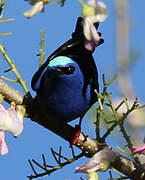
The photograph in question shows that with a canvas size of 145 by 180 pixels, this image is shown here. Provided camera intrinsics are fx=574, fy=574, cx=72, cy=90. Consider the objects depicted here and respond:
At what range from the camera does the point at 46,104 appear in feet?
3.92

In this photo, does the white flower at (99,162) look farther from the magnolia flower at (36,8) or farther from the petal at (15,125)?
the magnolia flower at (36,8)

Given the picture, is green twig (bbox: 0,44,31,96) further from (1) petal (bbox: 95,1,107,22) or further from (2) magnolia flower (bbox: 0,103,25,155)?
(1) petal (bbox: 95,1,107,22)

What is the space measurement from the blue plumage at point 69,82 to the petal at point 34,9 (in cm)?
24

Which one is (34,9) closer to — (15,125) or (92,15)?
(92,15)

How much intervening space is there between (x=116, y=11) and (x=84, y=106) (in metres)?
0.38

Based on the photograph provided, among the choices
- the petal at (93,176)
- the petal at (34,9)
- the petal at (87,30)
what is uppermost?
the petal at (34,9)

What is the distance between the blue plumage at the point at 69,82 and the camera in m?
1.16

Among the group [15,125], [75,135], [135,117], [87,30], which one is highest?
[87,30]

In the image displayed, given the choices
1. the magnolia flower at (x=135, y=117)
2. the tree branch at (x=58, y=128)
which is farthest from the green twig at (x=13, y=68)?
the magnolia flower at (x=135, y=117)

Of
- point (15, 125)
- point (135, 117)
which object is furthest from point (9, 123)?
point (135, 117)

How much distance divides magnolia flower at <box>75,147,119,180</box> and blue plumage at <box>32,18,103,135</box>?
6.6 inches

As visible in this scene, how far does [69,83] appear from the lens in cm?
121

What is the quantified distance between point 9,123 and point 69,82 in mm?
241

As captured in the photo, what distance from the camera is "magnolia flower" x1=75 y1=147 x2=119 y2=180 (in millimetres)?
990
